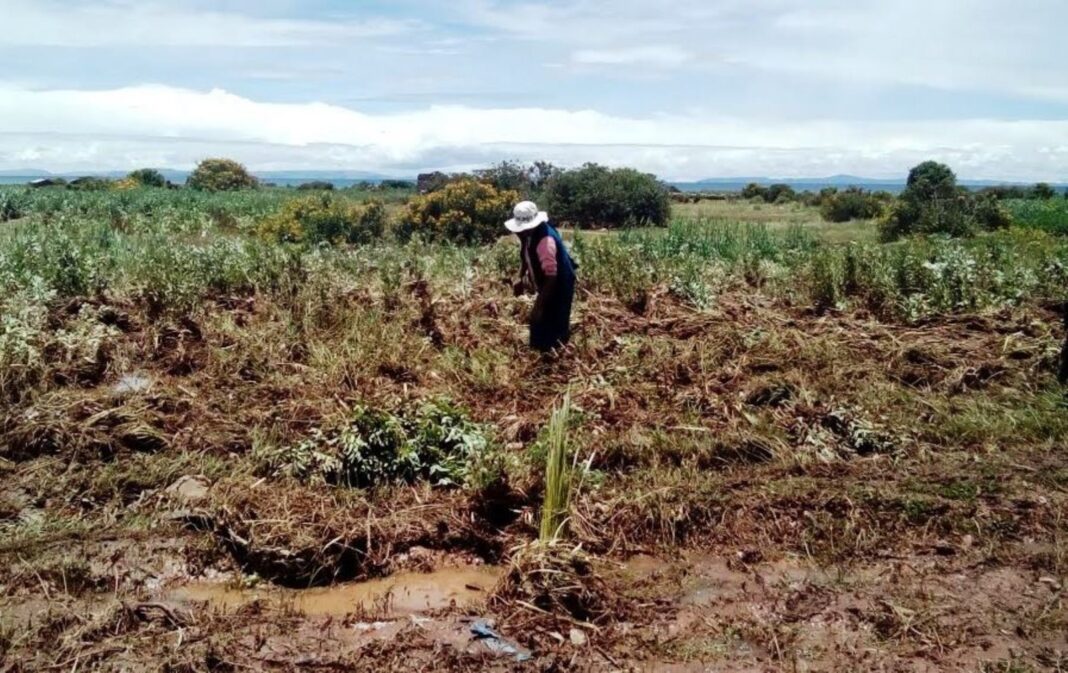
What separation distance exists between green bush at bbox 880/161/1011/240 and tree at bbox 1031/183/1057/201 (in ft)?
57.7

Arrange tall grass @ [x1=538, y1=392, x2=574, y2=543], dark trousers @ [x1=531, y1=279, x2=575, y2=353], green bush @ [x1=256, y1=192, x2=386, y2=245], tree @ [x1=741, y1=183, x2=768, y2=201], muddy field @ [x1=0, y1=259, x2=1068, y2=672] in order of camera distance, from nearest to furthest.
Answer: muddy field @ [x1=0, y1=259, x2=1068, y2=672] → tall grass @ [x1=538, y1=392, x2=574, y2=543] → dark trousers @ [x1=531, y1=279, x2=575, y2=353] → green bush @ [x1=256, y1=192, x2=386, y2=245] → tree @ [x1=741, y1=183, x2=768, y2=201]

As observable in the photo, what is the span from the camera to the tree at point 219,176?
128 ft

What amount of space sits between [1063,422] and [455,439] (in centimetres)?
397

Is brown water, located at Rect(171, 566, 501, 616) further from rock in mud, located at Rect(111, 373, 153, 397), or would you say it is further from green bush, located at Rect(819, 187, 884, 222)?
green bush, located at Rect(819, 187, 884, 222)

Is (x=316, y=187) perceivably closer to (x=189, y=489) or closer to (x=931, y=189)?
(x=931, y=189)

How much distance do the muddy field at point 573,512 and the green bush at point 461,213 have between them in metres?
10.6

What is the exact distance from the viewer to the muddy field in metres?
3.79

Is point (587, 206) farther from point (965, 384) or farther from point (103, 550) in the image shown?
point (103, 550)

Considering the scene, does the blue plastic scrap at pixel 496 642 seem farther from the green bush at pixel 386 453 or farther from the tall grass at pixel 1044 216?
the tall grass at pixel 1044 216

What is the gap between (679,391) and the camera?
6.66 meters

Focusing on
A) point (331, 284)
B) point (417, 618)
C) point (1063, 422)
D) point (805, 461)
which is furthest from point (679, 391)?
point (331, 284)

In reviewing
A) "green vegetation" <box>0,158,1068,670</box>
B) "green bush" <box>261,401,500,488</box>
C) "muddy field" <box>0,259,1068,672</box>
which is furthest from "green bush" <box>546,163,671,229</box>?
"green bush" <box>261,401,500,488</box>

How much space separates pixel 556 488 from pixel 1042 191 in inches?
1600

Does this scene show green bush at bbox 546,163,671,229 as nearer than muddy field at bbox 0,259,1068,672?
No
